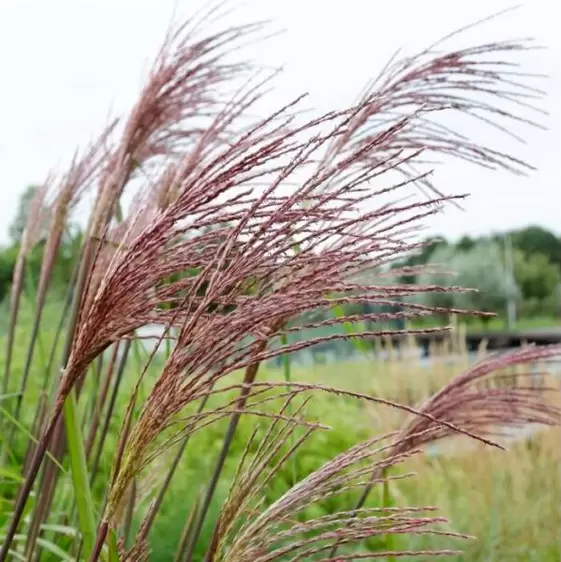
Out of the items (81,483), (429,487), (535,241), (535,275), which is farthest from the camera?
(535,275)

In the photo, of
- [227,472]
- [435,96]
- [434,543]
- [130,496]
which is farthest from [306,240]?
[227,472]

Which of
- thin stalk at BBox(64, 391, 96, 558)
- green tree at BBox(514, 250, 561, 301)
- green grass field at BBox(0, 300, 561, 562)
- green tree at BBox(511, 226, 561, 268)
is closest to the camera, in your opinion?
thin stalk at BBox(64, 391, 96, 558)

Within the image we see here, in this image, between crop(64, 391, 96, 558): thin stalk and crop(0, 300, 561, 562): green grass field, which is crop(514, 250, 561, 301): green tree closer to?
crop(0, 300, 561, 562): green grass field

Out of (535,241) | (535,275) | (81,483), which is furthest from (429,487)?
(535,275)

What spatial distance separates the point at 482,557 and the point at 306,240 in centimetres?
167

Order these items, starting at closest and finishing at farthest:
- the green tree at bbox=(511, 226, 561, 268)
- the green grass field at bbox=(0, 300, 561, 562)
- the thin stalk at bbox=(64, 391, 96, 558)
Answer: the thin stalk at bbox=(64, 391, 96, 558)
the green grass field at bbox=(0, 300, 561, 562)
the green tree at bbox=(511, 226, 561, 268)

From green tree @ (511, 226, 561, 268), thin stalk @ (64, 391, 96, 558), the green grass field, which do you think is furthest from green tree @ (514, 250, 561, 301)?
A: thin stalk @ (64, 391, 96, 558)

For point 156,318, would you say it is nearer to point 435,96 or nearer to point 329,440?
point 435,96

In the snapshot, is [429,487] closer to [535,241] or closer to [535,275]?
[535,241]

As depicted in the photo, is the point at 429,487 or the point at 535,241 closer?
the point at 429,487

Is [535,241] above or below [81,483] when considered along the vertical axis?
above

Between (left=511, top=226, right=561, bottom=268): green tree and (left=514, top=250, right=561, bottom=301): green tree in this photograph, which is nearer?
(left=511, top=226, right=561, bottom=268): green tree

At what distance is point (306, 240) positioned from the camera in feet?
1.87

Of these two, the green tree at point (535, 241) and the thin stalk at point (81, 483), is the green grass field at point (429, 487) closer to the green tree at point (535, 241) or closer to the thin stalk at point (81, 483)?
the thin stalk at point (81, 483)
